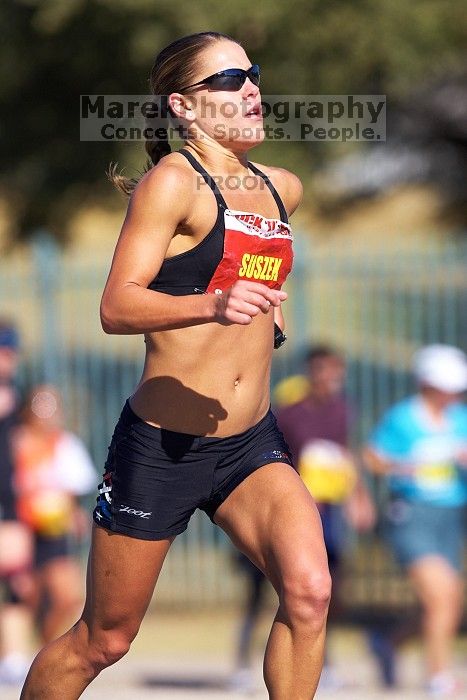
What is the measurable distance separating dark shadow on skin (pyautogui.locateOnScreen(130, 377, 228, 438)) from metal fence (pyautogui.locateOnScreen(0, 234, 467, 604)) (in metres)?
6.24

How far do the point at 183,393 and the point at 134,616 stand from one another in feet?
2.32

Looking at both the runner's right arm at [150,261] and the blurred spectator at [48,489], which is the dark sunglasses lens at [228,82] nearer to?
the runner's right arm at [150,261]

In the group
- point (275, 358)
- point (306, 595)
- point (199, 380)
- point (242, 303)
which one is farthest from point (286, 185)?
point (275, 358)

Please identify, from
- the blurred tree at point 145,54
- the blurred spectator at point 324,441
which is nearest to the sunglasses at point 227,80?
the blurred spectator at point 324,441

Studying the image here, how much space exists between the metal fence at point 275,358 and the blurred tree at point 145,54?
6.24 feet

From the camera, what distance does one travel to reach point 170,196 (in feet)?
11.6

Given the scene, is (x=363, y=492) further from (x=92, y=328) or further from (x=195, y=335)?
(x=195, y=335)

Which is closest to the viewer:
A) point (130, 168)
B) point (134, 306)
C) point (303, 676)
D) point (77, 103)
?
point (134, 306)

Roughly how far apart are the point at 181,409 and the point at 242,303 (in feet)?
2.35

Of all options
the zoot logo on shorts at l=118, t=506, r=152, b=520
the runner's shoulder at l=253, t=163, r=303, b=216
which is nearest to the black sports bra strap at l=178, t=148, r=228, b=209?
the runner's shoulder at l=253, t=163, r=303, b=216

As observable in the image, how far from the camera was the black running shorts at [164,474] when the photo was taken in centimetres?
378

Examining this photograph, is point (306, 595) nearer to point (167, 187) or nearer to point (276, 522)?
point (276, 522)

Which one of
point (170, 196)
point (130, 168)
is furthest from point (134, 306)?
point (130, 168)

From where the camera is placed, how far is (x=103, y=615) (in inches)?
150
